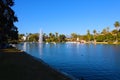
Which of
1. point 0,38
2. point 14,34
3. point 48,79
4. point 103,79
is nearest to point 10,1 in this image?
point 0,38

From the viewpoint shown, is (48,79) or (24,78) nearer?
(24,78)

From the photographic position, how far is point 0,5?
1953 inches

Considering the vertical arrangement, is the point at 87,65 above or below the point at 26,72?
below

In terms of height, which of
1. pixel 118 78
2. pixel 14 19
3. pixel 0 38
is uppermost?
pixel 14 19

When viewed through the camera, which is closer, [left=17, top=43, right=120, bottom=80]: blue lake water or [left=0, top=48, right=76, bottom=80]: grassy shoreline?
[left=0, top=48, right=76, bottom=80]: grassy shoreline

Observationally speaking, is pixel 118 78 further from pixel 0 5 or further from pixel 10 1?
pixel 10 1

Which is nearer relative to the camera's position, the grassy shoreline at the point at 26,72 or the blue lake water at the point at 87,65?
the grassy shoreline at the point at 26,72

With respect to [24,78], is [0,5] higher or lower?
higher

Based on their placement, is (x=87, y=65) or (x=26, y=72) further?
(x=87, y=65)

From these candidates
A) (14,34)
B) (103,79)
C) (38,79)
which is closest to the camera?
(38,79)

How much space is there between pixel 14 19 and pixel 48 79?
165 ft

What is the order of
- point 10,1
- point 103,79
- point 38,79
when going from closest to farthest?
point 38,79
point 103,79
point 10,1

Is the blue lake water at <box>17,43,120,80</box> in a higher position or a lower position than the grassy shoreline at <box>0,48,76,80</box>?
lower

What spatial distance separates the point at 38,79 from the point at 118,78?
14.8 meters
